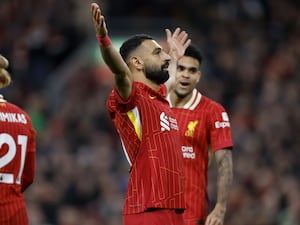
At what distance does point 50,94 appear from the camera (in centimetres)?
1959

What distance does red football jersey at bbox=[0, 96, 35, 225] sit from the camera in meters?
9.55

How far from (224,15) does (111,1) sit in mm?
2145

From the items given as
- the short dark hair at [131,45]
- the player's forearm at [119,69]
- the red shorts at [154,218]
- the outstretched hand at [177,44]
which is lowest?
the red shorts at [154,218]

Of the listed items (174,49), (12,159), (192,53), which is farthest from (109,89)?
(12,159)

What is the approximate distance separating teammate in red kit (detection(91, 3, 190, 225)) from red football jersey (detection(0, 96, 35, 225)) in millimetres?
1057

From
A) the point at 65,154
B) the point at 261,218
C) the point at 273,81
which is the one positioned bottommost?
the point at 261,218

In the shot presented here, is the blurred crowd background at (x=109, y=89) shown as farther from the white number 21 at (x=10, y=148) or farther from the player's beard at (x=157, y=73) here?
the player's beard at (x=157, y=73)

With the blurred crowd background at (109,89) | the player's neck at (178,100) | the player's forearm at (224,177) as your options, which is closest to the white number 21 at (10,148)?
the player's neck at (178,100)

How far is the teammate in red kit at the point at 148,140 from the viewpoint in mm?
8844

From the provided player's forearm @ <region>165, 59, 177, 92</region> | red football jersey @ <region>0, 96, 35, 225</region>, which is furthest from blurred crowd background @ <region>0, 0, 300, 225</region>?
red football jersey @ <region>0, 96, 35, 225</region>

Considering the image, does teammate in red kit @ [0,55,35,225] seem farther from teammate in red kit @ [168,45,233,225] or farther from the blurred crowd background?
the blurred crowd background

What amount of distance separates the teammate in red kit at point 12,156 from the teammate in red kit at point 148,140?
106 centimetres

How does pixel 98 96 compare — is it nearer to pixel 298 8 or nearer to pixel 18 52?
pixel 18 52

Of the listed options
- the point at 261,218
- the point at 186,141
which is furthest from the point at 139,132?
the point at 261,218
